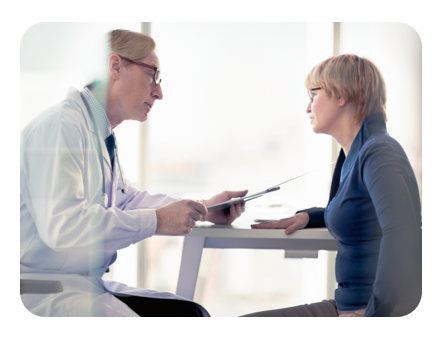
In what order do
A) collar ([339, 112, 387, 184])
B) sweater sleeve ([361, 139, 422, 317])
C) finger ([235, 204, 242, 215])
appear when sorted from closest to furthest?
sweater sleeve ([361, 139, 422, 317]), collar ([339, 112, 387, 184]), finger ([235, 204, 242, 215])

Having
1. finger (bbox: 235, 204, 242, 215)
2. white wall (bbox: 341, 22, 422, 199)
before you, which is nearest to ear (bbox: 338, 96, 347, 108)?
white wall (bbox: 341, 22, 422, 199)

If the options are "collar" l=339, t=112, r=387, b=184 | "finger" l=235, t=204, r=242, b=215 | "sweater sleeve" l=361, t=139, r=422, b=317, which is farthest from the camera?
"finger" l=235, t=204, r=242, b=215

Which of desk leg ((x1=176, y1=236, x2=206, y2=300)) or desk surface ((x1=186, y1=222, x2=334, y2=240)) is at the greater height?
desk surface ((x1=186, y1=222, x2=334, y2=240))

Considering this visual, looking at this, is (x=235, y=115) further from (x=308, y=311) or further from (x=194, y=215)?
(x=308, y=311)

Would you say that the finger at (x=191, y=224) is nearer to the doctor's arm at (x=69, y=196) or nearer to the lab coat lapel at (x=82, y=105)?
the doctor's arm at (x=69, y=196)

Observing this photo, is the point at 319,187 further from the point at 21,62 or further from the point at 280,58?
the point at 21,62

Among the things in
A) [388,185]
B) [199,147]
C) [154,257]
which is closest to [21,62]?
[199,147]

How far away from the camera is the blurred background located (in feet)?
3.32

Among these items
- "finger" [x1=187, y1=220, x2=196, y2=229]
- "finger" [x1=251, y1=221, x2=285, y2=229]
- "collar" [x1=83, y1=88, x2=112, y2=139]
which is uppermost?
"collar" [x1=83, y1=88, x2=112, y2=139]

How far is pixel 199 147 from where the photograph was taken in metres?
1.04

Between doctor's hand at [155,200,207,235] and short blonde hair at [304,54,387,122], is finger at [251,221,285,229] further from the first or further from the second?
short blonde hair at [304,54,387,122]

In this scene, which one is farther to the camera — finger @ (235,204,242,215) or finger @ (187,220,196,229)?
finger @ (235,204,242,215)

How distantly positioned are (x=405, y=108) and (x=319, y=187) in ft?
0.98

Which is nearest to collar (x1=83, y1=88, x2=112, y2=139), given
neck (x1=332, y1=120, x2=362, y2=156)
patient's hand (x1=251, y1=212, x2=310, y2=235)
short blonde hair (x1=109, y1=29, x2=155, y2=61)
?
short blonde hair (x1=109, y1=29, x2=155, y2=61)
